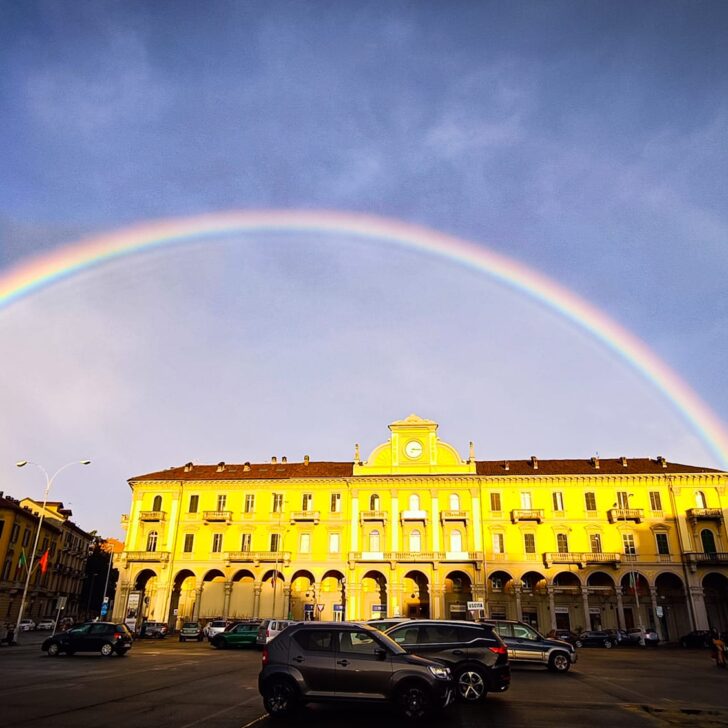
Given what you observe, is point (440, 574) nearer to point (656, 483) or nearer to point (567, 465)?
point (567, 465)

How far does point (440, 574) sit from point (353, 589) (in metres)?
7.75

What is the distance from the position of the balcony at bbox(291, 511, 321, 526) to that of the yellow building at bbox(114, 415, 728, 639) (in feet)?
0.30

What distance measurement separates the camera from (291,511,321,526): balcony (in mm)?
56062

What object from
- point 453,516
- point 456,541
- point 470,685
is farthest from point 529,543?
point 470,685

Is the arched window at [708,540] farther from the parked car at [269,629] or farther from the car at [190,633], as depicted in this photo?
the car at [190,633]

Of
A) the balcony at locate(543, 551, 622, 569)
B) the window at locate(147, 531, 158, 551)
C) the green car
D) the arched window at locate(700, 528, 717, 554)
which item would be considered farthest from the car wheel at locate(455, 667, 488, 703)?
the window at locate(147, 531, 158, 551)

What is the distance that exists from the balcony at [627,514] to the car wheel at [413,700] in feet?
157

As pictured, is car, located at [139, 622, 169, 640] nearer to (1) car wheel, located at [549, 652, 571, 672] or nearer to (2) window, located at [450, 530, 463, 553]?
(2) window, located at [450, 530, 463, 553]

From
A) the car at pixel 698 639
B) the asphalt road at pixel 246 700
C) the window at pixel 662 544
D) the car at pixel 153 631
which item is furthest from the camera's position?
the window at pixel 662 544

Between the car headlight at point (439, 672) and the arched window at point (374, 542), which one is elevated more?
the arched window at point (374, 542)

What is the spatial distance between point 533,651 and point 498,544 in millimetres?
32855

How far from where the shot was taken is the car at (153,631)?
152ft

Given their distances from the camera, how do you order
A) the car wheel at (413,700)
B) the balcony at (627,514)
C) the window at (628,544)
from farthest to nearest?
the balcony at (627,514)
the window at (628,544)
the car wheel at (413,700)

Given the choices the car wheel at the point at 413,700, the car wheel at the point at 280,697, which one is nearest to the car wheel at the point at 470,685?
the car wheel at the point at 413,700
